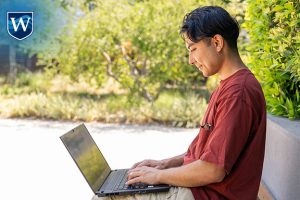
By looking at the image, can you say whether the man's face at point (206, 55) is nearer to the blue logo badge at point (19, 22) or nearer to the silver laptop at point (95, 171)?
the silver laptop at point (95, 171)

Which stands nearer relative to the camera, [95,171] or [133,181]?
[133,181]

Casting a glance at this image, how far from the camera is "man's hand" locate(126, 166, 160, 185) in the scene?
7.19ft

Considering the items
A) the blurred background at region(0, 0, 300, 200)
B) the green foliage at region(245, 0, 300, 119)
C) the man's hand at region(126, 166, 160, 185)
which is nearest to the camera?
the man's hand at region(126, 166, 160, 185)

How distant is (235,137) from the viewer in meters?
1.97

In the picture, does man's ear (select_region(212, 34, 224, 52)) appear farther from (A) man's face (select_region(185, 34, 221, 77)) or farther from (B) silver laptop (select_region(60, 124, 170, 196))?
(B) silver laptop (select_region(60, 124, 170, 196))

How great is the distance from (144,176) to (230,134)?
0.45 meters

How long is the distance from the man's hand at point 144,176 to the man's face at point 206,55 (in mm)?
474

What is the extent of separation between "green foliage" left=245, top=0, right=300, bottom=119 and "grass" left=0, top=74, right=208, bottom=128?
6.17 metres

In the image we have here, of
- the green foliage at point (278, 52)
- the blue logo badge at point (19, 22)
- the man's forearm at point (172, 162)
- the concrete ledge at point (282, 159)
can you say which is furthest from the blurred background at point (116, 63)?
the man's forearm at point (172, 162)

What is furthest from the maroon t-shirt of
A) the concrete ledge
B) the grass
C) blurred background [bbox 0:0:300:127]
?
the grass

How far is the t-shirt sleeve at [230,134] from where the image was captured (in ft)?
6.43

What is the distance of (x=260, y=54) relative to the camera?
3.79 meters

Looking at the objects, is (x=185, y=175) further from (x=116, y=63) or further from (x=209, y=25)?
(x=116, y=63)

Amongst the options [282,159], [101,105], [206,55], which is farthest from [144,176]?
[101,105]
